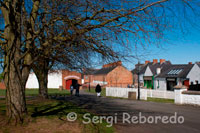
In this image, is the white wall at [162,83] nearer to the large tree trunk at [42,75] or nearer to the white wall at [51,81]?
the white wall at [51,81]

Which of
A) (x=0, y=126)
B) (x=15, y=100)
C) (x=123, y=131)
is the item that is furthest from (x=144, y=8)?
(x=0, y=126)

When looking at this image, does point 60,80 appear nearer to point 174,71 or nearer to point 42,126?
point 174,71

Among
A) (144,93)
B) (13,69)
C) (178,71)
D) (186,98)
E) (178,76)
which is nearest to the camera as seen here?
(13,69)

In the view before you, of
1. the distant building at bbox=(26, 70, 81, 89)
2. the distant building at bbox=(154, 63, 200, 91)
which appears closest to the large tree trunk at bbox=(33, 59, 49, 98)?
the distant building at bbox=(154, 63, 200, 91)

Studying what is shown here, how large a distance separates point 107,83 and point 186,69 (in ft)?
77.5

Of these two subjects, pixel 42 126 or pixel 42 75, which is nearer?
pixel 42 126

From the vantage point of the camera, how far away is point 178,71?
4084 cm

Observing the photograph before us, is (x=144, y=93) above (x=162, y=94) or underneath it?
above

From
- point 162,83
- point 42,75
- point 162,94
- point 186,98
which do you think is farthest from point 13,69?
point 162,83

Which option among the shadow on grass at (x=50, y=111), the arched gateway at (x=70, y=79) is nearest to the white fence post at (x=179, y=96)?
the shadow on grass at (x=50, y=111)

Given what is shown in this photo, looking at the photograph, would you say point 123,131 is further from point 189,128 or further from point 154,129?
point 189,128

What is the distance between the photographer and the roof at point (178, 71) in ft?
125

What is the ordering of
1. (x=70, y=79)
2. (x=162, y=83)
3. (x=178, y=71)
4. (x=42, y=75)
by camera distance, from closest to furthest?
1. (x=42, y=75)
2. (x=178, y=71)
3. (x=162, y=83)
4. (x=70, y=79)

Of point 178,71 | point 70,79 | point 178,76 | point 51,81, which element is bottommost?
point 51,81
